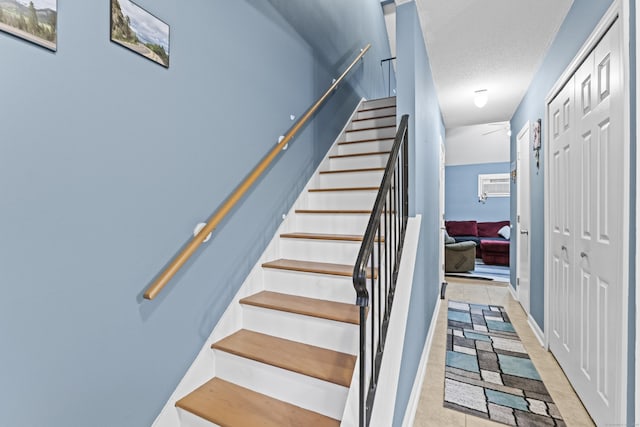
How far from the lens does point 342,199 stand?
8.58 feet

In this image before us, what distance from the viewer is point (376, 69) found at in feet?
16.8

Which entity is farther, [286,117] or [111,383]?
[286,117]

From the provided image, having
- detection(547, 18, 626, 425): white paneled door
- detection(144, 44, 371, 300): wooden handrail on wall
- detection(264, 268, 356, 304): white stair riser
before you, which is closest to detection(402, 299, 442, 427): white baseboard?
detection(264, 268, 356, 304): white stair riser

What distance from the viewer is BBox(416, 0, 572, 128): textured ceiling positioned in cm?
218

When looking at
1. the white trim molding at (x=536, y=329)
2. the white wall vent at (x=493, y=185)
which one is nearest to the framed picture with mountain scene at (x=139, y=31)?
the white trim molding at (x=536, y=329)

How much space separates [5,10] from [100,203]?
639 mm

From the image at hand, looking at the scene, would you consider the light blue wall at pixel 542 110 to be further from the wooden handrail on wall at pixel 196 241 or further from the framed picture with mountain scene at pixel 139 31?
the framed picture with mountain scene at pixel 139 31

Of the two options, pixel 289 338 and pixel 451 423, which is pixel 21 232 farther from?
pixel 451 423

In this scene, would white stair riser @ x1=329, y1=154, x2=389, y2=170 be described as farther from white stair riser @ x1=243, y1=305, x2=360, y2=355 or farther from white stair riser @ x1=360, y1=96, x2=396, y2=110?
white stair riser @ x1=243, y1=305, x2=360, y2=355

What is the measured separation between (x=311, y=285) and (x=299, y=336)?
1.11 feet

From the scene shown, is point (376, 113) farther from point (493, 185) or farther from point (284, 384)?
point (493, 185)

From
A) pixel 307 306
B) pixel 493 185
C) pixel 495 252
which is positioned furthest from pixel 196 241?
pixel 493 185

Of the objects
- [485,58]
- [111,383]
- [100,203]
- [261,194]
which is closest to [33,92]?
[100,203]

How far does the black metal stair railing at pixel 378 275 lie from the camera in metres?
1.07
